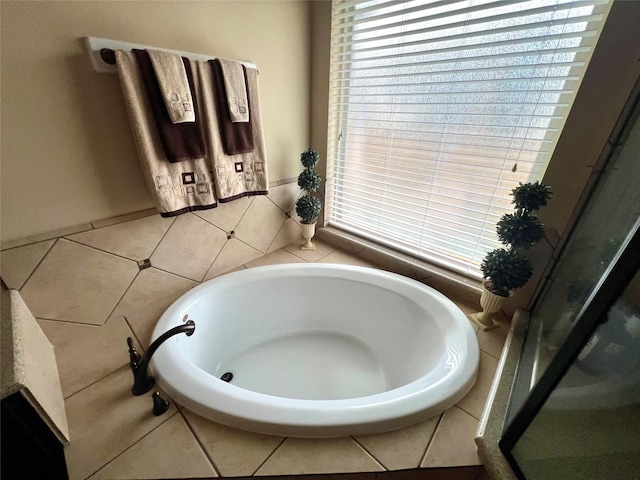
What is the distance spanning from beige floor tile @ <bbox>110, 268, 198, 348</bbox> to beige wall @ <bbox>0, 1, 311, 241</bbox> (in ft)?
1.05

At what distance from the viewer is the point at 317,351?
57.8 inches

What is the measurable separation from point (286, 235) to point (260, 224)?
0.22 meters

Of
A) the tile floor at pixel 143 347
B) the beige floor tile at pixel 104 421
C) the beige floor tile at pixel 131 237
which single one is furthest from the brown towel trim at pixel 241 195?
the beige floor tile at pixel 104 421

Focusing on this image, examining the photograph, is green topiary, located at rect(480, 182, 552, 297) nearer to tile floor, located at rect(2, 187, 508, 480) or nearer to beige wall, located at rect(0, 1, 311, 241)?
tile floor, located at rect(2, 187, 508, 480)

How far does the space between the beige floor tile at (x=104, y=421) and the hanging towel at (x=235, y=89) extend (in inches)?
41.1

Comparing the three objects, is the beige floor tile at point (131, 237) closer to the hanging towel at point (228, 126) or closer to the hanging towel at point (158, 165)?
the hanging towel at point (158, 165)

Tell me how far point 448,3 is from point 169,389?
5.40 feet

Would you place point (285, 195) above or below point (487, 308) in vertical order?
above

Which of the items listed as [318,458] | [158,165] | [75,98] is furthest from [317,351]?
[75,98]

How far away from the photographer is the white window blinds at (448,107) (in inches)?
36.5

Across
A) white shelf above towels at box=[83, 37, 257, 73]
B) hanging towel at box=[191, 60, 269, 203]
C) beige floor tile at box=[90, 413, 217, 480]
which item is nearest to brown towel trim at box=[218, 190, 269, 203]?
hanging towel at box=[191, 60, 269, 203]

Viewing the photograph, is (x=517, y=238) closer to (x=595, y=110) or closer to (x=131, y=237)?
(x=595, y=110)

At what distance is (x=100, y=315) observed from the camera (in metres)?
1.10

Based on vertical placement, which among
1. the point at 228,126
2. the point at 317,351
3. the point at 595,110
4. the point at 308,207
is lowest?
the point at 317,351
